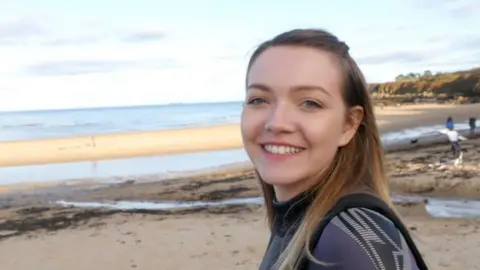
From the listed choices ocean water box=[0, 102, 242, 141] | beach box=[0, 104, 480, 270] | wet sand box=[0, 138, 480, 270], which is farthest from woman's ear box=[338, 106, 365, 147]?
ocean water box=[0, 102, 242, 141]

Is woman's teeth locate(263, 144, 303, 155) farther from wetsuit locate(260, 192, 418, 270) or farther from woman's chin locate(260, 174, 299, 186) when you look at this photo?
wetsuit locate(260, 192, 418, 270)

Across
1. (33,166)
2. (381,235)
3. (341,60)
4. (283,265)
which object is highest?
(341,60)

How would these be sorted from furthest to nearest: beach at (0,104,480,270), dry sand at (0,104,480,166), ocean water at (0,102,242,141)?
ocean water at (0,102,242,141) → dry sand at (0,104,480,166) → beach at (0,104,480,270)

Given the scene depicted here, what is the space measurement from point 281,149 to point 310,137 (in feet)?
0.33

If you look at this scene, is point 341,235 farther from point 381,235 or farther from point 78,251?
point 78,251

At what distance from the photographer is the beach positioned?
28.5ft

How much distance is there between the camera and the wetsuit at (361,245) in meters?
1.39

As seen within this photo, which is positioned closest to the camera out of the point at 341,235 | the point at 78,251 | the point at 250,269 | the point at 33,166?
the point at 341,235

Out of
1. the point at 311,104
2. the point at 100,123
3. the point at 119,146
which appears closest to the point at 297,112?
the point at 311,104

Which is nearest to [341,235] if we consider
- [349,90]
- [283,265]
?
[283,265]

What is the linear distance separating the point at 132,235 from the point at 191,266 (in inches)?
100

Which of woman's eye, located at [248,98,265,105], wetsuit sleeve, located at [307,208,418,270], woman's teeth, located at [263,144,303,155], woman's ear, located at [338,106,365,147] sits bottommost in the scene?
wetsuit sleeve, located at [307,208,418,270]

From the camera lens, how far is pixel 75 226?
11688mm

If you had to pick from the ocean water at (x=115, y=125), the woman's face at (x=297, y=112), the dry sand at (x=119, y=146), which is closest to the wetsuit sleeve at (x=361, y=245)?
the woman's face at (x=297, y=112)
